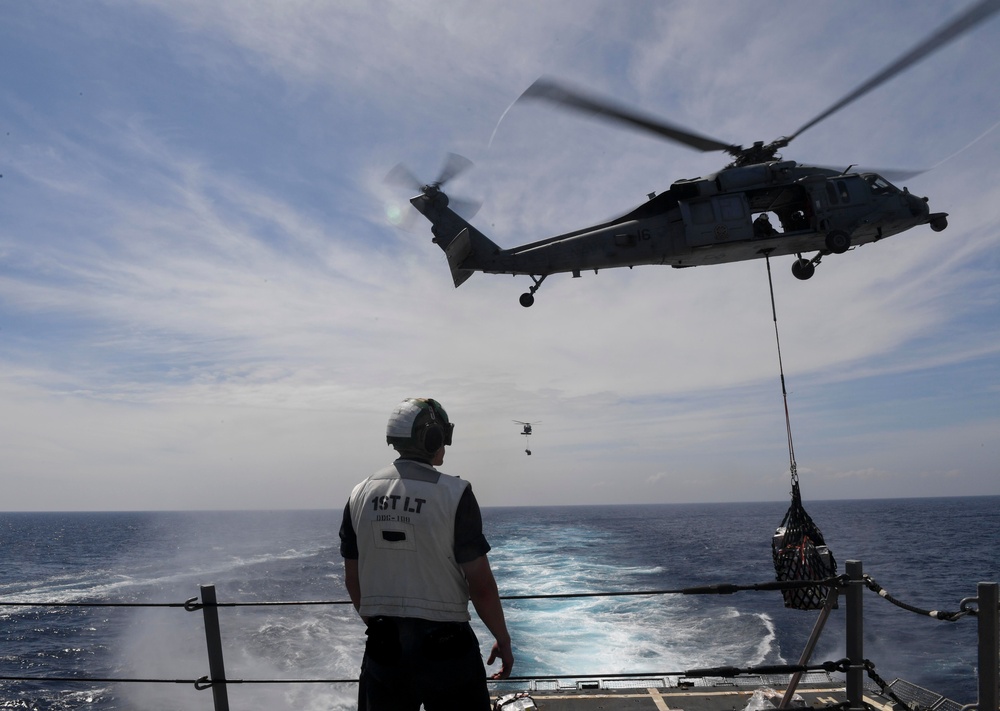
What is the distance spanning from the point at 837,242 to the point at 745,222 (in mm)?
1725

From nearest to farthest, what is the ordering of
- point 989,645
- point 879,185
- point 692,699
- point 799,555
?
point 989,645 → point 799,555 → point 692,699 → point 879,185

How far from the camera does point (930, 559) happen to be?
6106 cm

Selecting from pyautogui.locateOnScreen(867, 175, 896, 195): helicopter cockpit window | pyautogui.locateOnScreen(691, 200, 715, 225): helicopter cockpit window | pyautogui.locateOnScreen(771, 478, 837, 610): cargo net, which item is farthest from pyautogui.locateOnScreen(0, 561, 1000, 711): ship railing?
pyautogui.locateOnScreen(867, 175, 896, 195): helicopter cockpit window

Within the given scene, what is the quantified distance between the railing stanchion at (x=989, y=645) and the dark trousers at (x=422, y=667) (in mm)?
3039

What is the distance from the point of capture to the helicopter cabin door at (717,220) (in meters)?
11.6

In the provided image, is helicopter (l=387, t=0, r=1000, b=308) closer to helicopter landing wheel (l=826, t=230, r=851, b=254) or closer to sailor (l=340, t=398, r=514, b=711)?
helicopter landing wheel (l=826, t=230, r=851, b=254)

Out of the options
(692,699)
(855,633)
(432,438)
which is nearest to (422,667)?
(432,438)

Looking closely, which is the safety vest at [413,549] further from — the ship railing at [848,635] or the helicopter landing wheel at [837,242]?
the helicopter landing wheel at [837,242]

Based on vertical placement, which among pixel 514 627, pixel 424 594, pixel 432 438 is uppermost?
pixel 432 438

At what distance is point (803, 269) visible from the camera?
12.4 meters

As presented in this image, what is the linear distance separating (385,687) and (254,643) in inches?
1240

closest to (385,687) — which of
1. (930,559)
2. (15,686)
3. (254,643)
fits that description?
(254,643)

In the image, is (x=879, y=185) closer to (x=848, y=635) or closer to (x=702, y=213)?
(x=702, y=213)

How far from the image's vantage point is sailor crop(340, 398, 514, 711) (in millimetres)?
3146
